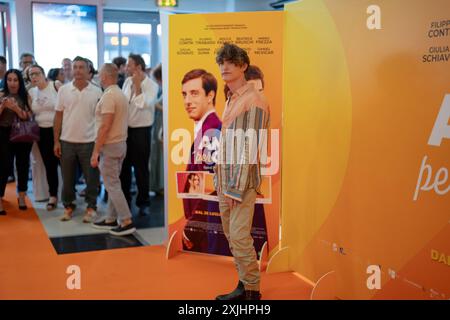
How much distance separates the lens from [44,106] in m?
5.88

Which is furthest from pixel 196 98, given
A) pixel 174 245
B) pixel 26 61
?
pixel 26 61

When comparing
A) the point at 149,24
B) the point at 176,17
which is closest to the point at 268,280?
the point at 176,17

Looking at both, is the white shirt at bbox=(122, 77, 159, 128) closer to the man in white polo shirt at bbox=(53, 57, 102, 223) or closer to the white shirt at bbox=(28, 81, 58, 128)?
the man in white polo shirt at bbox=(53, 57, 102, 223)

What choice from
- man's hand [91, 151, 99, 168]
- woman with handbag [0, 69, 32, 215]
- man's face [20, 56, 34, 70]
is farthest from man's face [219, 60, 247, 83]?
man's face [20, 56, 34, 70]

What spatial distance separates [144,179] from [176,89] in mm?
1914

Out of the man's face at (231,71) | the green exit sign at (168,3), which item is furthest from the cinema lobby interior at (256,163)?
the green exit sign at (168,3)

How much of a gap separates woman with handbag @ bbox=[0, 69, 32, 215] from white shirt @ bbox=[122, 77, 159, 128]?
1113 mm

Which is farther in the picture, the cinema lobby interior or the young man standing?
the young man standing

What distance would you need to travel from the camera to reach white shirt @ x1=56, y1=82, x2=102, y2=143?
5.32m

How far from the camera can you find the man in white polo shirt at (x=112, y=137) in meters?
4.77

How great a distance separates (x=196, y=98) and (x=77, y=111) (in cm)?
173

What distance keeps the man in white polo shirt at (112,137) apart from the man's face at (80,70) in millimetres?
456

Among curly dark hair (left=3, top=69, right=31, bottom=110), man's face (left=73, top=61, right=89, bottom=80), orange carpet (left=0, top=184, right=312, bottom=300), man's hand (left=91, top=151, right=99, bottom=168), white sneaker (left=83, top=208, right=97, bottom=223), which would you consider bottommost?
orange carpet (left=0, top=184, right=312, bottom=300)

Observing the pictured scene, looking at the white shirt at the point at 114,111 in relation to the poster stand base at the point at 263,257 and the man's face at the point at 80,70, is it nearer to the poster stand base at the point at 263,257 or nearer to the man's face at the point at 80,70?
the man's face at the point at 80,70
